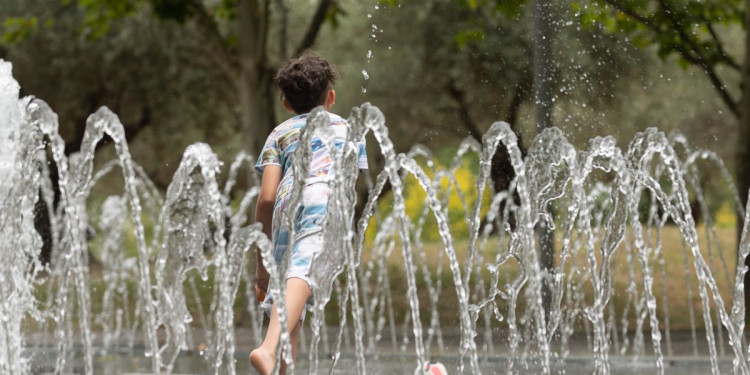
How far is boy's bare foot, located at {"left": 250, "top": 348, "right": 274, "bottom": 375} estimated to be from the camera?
364cm

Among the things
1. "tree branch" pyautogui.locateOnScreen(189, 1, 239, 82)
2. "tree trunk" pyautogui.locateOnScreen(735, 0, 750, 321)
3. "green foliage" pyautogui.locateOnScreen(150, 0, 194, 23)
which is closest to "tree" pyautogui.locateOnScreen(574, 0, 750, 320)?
"tree trunk" pyautogui.locateOnScreen(735, 0, 750, 321)

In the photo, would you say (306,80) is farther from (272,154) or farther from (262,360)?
(262,360)

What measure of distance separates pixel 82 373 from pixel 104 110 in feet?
5.27

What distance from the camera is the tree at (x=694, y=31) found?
9.80 m

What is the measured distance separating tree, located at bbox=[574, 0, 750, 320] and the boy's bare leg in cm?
599

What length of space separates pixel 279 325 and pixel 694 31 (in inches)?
304

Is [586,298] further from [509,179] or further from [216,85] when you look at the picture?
[216,85]

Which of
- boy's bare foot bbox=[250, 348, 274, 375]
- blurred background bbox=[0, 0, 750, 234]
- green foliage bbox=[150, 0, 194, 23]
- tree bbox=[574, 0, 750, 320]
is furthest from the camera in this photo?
green foliage bbox=[150, 0, 194, 23]

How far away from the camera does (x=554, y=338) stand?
9336 millimetres

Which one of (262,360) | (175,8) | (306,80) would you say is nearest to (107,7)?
(175,8)

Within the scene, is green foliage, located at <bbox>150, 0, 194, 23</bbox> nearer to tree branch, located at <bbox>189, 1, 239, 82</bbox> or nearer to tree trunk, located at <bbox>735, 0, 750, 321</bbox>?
tree branch, located at <bbox>189, 1, 239, 82</bbox>

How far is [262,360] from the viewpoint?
3.64 metres

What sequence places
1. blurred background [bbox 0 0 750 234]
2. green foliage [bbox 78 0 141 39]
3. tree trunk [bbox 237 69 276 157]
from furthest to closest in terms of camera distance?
green foliage [bbox 78 0 141 39], tree trunk [bbox 237 69 276 157], blurred background [bbox 0 0 750 234]

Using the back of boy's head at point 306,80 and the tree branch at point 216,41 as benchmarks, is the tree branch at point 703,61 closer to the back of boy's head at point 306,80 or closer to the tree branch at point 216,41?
the tree branch at point 216,41
